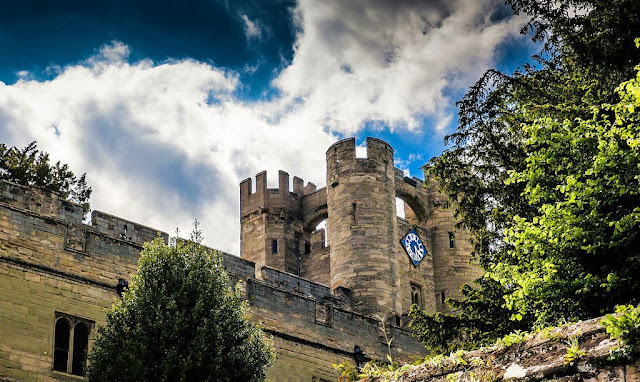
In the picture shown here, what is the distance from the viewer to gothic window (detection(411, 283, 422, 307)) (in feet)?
126

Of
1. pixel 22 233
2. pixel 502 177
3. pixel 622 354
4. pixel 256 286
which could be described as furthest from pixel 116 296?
pixel 622 354

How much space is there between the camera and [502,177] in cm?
2062

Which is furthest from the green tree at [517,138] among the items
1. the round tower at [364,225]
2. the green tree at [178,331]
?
the round tower at [364,225]

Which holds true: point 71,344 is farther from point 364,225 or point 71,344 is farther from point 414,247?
point 414,247

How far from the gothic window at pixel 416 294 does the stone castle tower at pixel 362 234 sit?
0.04 m

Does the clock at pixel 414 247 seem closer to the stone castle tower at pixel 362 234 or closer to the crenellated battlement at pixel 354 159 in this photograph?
the stone castle tower at pixel 362 234

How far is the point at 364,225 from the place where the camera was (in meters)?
32.8

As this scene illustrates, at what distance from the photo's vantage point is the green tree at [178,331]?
1597 cm

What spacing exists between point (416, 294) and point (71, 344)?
20.9m

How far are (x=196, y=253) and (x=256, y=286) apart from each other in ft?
25.6

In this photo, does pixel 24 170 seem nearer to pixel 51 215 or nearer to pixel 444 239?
pixel 51 215

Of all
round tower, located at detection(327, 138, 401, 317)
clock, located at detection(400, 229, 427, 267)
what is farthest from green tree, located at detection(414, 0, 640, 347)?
clock, located at detection(400, 229, 427, 267)

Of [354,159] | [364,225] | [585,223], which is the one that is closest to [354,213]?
[364,225]

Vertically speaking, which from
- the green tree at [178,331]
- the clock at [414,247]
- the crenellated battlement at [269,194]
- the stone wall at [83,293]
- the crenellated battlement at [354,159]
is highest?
the crenellated battlement at [269,194]
